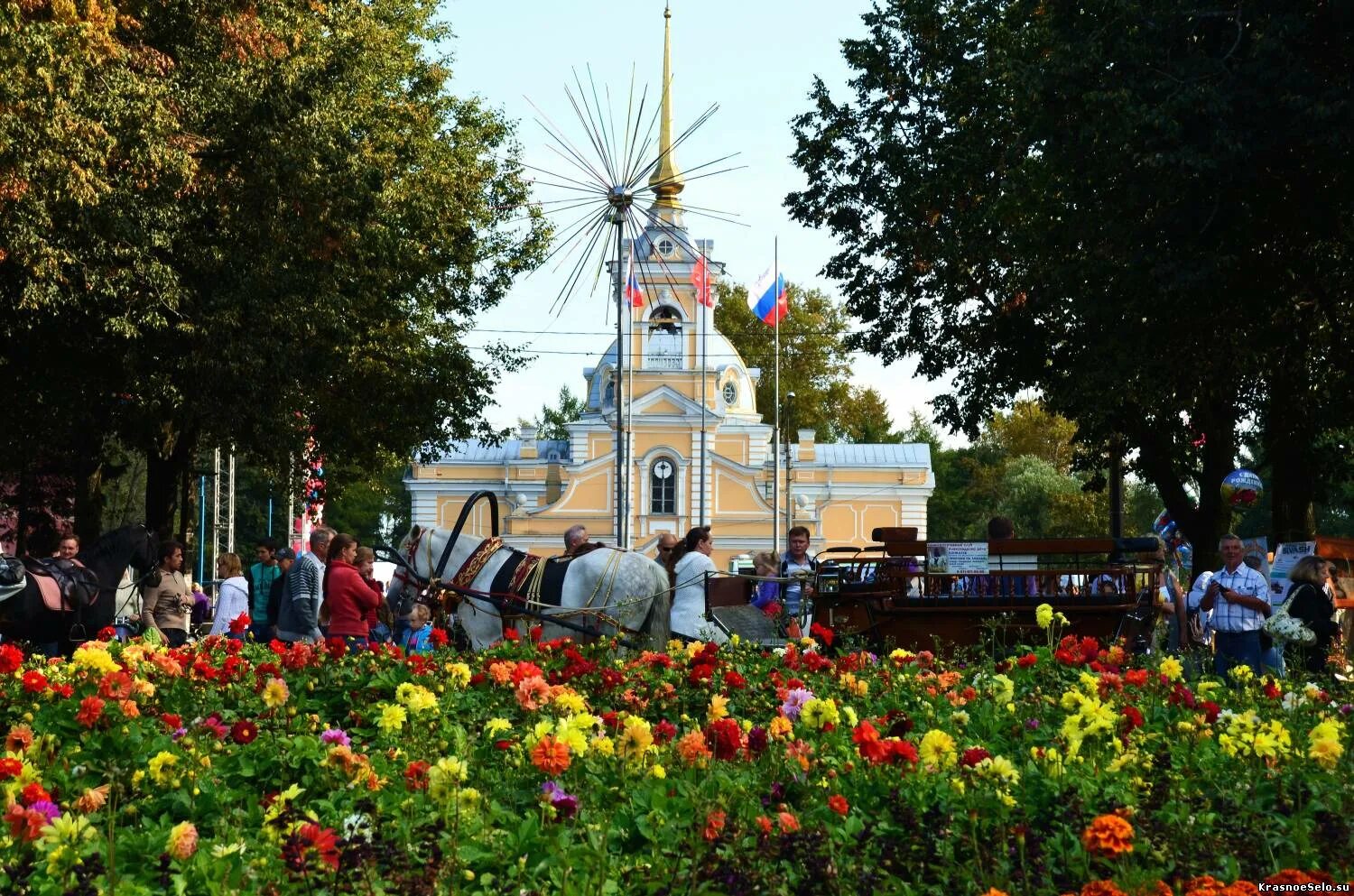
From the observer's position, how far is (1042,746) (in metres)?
7.26

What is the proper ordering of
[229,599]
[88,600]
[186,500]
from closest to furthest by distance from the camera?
[88,600]
[229,599]
[186,500]

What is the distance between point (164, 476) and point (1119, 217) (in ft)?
54.2

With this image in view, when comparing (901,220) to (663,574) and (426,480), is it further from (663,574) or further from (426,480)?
(426,480)

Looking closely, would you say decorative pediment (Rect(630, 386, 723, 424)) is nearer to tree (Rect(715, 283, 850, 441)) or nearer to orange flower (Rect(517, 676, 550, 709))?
tree (Rect(715, 283, 850, 441))

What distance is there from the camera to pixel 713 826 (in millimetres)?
5098

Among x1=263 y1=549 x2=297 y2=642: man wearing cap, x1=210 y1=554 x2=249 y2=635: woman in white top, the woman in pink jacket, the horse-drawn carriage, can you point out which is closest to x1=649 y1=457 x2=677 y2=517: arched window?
x1=210 y1=554 x2=249 y2=635: woman in white top

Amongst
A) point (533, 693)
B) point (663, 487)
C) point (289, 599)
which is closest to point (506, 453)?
point (663, 487)

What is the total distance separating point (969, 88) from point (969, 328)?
13.2 feet

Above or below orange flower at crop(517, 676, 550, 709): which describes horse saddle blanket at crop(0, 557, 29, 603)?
above

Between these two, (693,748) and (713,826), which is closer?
(713,826)

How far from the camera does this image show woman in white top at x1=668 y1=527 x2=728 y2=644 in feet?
45.9

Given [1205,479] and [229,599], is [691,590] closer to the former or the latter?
[229,599]

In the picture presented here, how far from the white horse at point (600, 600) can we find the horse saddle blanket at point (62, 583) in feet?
10.3

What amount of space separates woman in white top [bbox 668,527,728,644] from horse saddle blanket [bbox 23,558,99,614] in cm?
517
